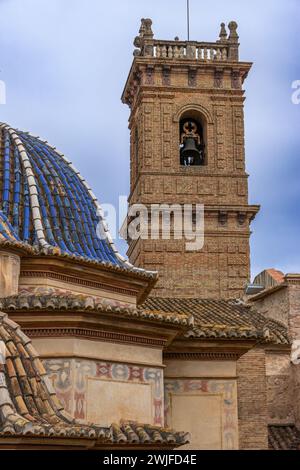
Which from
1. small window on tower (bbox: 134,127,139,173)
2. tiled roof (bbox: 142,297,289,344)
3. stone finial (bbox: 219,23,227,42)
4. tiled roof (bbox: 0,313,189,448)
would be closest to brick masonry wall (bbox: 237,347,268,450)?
tiled roof (bbox: 142,297,289,344)

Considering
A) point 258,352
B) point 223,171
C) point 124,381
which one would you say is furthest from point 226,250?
point 124,381

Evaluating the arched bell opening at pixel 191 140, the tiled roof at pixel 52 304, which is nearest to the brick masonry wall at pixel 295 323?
the arched bell opening at pixel 191 140

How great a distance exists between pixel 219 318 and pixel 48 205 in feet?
12.8

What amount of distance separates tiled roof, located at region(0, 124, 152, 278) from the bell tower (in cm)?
1422

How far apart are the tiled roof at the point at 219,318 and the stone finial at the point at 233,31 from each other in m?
14.7

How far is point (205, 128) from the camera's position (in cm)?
2933

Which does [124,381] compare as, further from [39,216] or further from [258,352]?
[258,352]

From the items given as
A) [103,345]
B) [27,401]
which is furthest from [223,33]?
[27,401]

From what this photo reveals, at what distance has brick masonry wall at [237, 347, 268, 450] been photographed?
1750 cm

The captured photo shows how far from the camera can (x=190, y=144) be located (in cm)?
2942

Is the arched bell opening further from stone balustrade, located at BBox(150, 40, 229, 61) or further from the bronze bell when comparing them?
stone balustrade, located at BBox(150, 40, 229, 61)

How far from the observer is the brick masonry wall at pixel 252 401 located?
17500 millimetres

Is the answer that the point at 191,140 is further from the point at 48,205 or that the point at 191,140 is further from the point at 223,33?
the point at 48,205

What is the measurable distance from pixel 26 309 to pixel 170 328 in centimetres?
216
